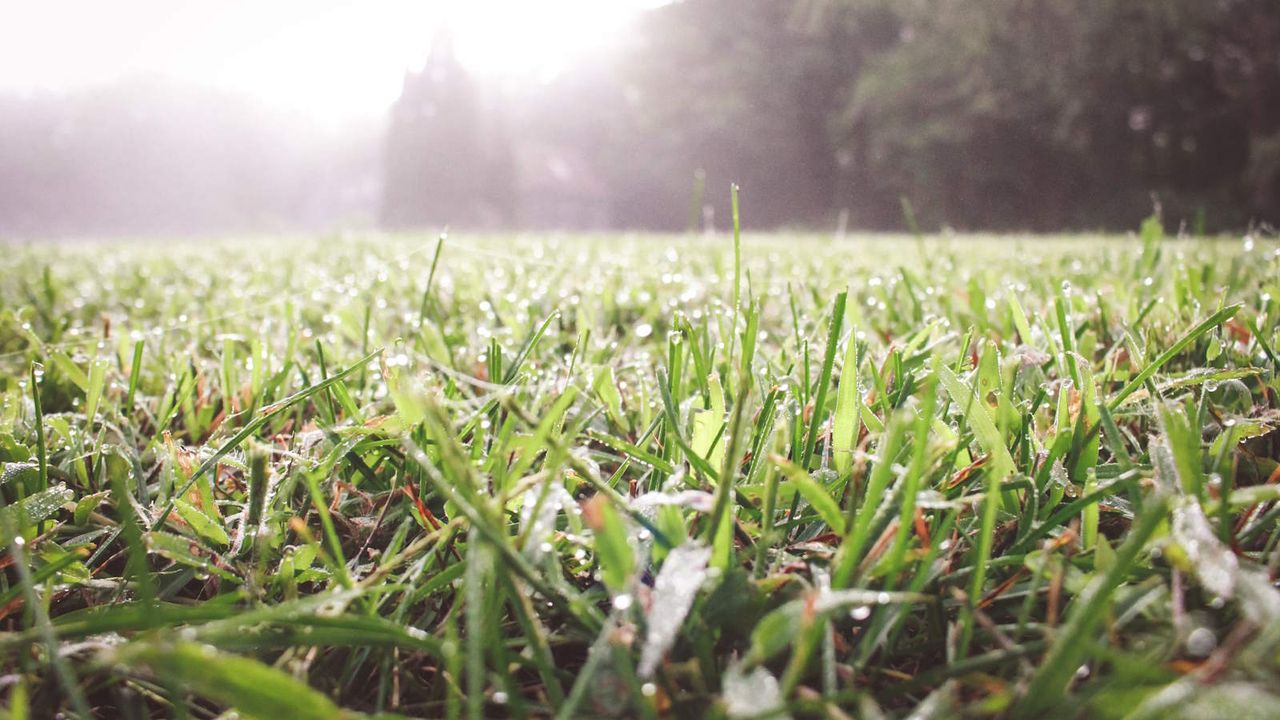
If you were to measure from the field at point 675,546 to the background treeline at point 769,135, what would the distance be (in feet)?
48.0

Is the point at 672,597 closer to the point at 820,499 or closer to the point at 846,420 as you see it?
the point at 820,499

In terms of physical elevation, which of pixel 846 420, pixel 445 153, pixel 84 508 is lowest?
pixel 84 508

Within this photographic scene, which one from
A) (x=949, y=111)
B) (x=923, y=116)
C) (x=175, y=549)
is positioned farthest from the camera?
(x=923, y=116)

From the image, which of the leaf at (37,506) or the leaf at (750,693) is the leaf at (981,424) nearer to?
the leaf at (750,693)

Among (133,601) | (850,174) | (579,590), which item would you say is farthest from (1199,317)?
(850,174)

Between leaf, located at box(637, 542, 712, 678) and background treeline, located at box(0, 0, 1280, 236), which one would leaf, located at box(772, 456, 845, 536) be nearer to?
leaf, located at box(637, 542, 712, 678)

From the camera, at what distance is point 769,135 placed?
2130 cm

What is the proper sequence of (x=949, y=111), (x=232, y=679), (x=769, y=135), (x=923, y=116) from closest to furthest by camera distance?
(x=232, y=679) → (x=949, y=111) → (x=923, y=116) → (x=769, y=135)

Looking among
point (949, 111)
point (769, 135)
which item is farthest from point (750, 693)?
point (769, 135)

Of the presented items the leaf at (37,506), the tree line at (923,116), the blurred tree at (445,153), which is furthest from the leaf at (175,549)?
the blurred tree at (445,153)

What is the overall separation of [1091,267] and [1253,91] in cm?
1679

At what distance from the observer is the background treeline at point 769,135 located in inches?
590

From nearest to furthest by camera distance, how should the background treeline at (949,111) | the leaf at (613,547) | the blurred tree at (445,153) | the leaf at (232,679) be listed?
the leaf at (232,679) → the leaf at (613,547) → the background treeline at (949,111) → the blurred tree at (445,153)

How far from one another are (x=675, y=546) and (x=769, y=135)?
22.3m
